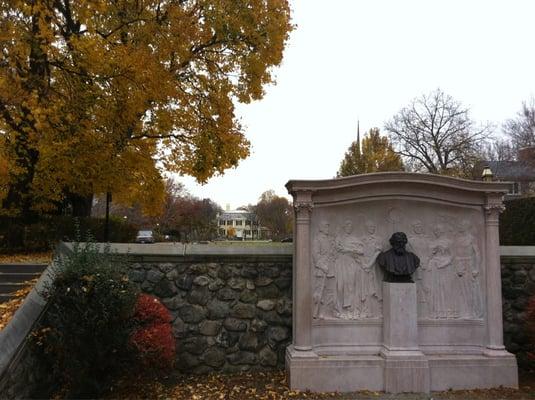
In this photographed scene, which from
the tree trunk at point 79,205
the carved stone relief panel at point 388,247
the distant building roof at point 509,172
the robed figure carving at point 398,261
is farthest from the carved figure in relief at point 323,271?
the distant building roof at point 509,172

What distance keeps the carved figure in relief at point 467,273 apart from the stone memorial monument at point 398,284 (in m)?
0.02

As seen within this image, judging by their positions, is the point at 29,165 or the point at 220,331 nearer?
the point at 220,331

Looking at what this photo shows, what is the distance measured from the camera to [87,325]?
5.20m

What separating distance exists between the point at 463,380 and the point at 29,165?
12.3 m

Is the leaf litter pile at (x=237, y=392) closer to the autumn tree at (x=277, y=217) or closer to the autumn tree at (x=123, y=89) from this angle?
the autumn tree at (x=123, y=89)

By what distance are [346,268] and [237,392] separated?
2375 mm

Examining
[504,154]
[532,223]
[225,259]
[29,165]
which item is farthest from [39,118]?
[504,154]

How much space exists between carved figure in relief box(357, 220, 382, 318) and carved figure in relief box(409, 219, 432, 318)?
23.2 inches

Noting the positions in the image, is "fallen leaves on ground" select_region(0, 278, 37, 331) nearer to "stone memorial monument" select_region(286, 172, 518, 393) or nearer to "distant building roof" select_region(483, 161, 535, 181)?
"stone memorial monument" select_region(286, 172, 518, 393)

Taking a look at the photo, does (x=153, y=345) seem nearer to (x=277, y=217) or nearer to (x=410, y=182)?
(x=410, y=182)

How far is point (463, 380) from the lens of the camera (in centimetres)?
648

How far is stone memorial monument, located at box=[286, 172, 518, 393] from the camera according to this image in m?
6.45

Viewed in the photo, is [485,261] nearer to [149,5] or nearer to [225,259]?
[225,259]

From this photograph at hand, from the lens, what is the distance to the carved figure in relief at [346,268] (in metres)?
6.75
